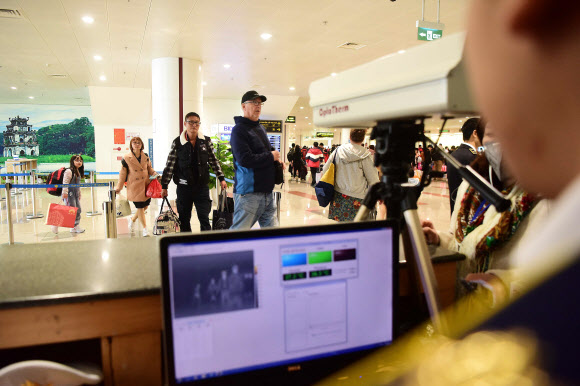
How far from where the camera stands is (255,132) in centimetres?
346

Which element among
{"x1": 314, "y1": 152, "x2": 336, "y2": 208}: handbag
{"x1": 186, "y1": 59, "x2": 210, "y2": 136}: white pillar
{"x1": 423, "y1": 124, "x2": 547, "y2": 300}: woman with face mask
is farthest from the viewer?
{"x1": 186, "y1": 59, "x2": 210, "y2": 136}: white pillar

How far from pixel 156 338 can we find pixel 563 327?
961mm

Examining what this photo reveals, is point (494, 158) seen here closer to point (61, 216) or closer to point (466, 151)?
point (466, 151)

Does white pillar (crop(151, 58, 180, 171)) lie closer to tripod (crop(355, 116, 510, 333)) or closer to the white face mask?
the white face mask

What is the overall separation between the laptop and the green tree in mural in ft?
70.7

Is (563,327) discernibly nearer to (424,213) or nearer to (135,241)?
(135,241)

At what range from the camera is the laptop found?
2.55 feet

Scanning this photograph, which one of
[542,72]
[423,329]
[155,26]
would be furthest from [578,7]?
[155,26]

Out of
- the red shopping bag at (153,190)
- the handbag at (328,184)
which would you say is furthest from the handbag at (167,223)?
the handbag at (328,184)

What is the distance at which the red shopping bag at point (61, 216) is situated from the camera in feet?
10.5

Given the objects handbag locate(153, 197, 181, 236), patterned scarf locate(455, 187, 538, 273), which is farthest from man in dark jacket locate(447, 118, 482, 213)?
handbag locate(153, 197, 181, 236)

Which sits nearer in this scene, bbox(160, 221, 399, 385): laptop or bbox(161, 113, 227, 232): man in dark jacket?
bbox(160, 221, 399, 385): laptop

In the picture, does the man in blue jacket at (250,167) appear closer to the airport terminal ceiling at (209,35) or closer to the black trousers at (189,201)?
the black trousers at (189,201)

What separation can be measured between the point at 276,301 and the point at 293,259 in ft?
0.33
